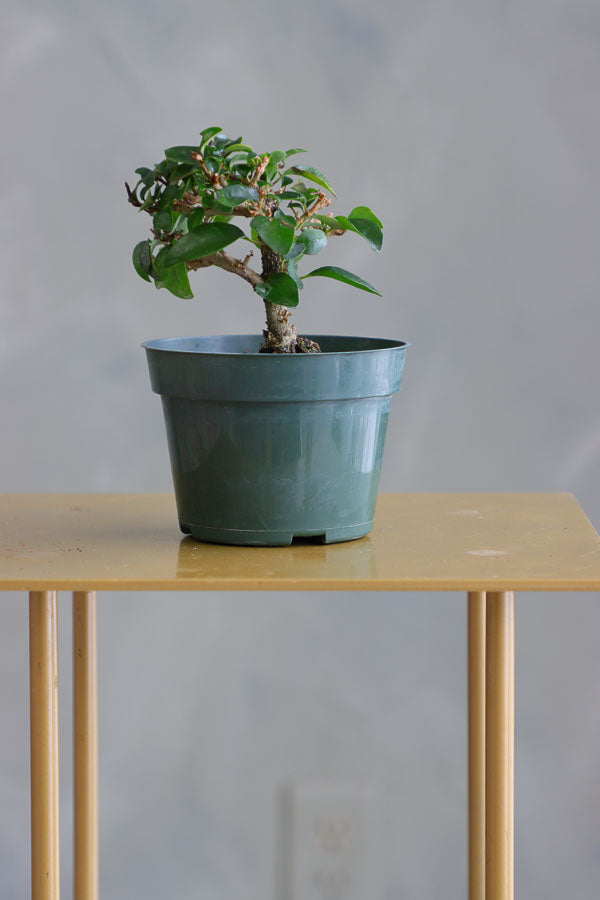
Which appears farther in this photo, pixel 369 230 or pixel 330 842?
pixel 330 842

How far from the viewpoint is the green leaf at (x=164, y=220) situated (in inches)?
45.8

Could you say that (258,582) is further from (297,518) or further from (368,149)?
(368,149)

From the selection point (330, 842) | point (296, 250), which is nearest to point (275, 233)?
point (296, 250)

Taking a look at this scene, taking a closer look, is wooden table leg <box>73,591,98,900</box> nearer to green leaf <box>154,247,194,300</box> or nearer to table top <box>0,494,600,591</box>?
table top <box>0,494,600,591</box>

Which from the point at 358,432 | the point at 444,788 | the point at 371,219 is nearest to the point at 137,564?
the point at 358,432

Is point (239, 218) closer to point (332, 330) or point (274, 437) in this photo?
point (274, 437)

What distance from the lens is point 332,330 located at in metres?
2.04

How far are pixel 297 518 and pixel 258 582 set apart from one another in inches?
6.4

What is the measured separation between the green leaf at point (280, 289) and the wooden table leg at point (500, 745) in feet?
1.09

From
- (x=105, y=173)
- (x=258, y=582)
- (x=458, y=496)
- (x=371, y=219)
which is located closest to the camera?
(x=258, y=582)

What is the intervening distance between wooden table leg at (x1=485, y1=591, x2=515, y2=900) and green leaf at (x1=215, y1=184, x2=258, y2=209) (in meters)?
0.42

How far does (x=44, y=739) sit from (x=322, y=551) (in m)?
0.31

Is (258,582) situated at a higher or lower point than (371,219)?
lower

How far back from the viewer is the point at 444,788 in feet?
6.85
